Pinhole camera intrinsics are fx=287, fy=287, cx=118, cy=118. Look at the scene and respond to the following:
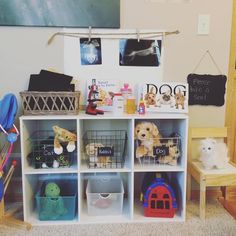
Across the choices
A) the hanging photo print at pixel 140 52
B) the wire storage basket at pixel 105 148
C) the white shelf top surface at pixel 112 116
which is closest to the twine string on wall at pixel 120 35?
the hanging photo print at pixel 140 52

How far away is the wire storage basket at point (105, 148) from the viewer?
72.2 inches

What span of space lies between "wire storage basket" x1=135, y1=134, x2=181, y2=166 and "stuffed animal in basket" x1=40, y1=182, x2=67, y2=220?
57cm

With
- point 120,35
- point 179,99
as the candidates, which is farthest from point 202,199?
point 120,35

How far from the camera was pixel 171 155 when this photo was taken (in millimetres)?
1852

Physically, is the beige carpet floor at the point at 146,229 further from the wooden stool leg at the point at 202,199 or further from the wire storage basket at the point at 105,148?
the wire storage basket at the point at 105,148

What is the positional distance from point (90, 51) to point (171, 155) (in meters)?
0.89

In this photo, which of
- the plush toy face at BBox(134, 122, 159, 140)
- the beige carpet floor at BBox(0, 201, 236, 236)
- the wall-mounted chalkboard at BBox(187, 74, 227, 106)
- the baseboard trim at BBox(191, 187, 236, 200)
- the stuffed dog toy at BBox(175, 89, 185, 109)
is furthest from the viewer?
the baseboard trim at BBox(191, 187, 236, 200)

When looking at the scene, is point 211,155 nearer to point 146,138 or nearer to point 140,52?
point 146,138

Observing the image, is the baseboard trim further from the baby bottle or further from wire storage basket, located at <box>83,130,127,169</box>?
the baby bottle

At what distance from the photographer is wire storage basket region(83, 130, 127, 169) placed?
1.83 meters

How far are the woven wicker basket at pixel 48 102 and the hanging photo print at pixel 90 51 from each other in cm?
33

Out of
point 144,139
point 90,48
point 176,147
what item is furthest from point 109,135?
point 90,48

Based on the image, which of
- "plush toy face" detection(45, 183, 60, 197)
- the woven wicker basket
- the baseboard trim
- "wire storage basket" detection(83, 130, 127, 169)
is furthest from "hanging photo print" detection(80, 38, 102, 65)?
the baseboard trim

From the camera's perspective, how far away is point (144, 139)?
71.7 inches
